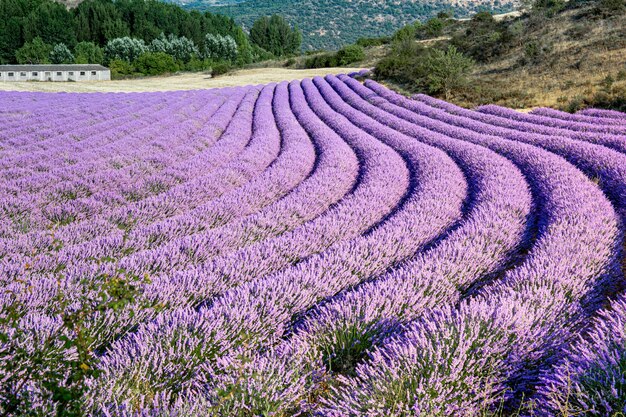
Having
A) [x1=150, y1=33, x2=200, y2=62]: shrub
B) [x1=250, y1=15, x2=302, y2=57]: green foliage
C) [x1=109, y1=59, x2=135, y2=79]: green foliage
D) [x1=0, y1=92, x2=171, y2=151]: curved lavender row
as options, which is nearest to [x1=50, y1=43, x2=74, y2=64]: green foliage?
[x1=150, y1=33, x2=200, y2=62]: shrub

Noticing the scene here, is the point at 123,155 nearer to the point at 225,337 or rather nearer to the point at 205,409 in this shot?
the point at 225,337

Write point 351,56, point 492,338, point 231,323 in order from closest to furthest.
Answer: point 492,338, point 231,323, point 351,56

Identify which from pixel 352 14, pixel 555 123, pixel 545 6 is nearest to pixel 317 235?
pixel 555 123

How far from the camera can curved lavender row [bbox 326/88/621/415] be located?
6.46ft

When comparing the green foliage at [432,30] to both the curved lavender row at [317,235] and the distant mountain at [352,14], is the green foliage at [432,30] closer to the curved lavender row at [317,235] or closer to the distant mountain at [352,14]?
the curved lavender row at [317,235]

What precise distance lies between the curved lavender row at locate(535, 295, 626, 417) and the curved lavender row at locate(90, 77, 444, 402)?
1.39 m

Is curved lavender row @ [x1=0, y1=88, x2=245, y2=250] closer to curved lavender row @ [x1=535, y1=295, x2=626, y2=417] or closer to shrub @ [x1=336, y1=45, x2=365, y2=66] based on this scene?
curved lavender row @ [x1=535, y1=295, x2=626, y2=417]

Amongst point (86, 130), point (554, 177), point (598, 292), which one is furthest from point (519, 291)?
point (86, 130)

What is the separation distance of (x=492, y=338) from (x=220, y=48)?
3211 inches

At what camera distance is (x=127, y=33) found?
8431 cm

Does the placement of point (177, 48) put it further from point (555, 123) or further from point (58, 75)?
point (555, 123)

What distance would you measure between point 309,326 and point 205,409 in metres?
0.85

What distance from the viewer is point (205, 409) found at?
1.85 metres

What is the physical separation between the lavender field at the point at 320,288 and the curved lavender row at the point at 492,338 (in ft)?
0.05
